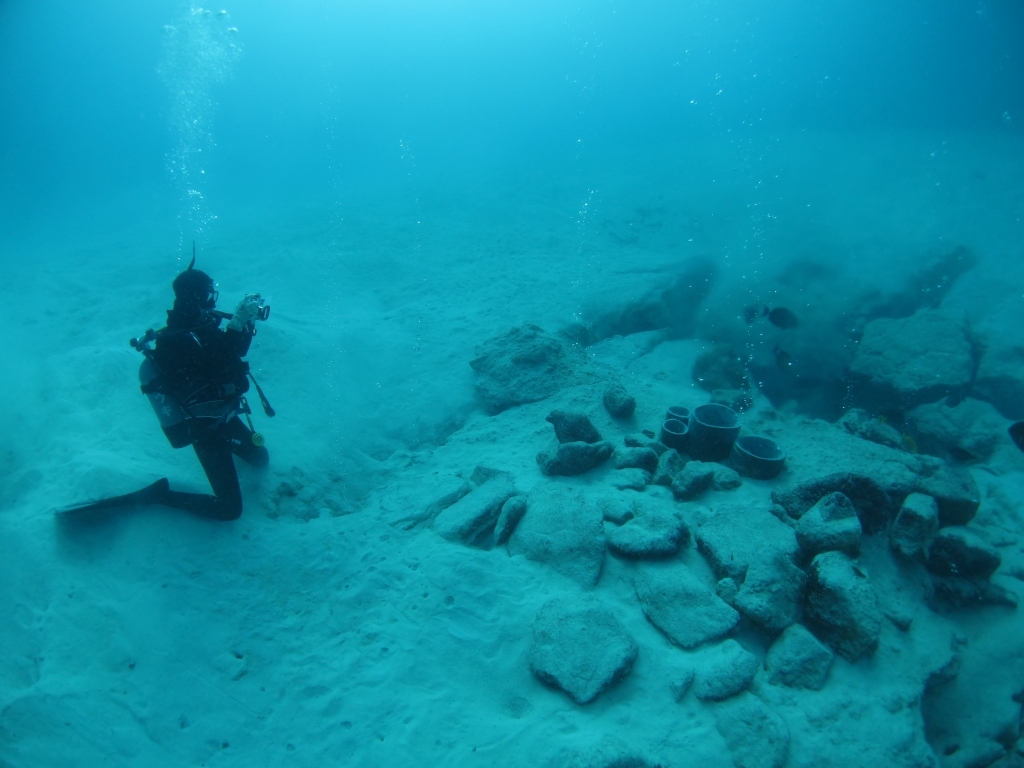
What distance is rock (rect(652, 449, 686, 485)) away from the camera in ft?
16.6

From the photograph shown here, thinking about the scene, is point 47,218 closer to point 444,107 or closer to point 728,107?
point 444,107

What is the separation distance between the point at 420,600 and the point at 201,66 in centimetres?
2970

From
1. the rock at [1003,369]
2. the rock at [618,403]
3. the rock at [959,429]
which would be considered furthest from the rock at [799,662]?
the rock at [1003,369]

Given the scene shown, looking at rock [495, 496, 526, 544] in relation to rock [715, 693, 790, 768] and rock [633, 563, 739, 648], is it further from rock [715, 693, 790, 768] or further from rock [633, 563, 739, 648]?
rock [715, 693, 790, 768]

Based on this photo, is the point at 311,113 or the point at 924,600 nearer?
the point at 924,600

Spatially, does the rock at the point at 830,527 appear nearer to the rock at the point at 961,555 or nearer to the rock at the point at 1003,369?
the rock at the point at 961,555

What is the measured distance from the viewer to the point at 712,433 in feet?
17.3

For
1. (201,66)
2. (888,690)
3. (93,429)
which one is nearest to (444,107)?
(201,66)

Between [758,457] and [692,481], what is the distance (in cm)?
95

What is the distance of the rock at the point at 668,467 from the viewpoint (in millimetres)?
5074

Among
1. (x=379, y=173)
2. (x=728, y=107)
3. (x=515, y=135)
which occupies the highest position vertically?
(x=728, y=107)

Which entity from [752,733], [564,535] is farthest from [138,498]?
[752,733]

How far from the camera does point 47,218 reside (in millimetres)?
22484

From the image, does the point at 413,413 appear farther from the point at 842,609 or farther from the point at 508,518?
the point at 842,609
